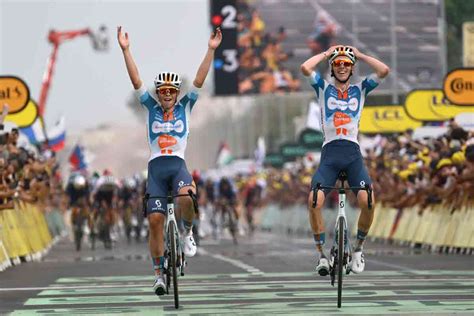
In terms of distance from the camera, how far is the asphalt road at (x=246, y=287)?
14.8 metres

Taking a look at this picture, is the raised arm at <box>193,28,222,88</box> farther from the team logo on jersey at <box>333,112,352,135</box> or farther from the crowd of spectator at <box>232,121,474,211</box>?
the crowd of spectator at <box>232,121,474,211</box>

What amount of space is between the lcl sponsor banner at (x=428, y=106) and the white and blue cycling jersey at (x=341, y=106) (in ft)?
77.4

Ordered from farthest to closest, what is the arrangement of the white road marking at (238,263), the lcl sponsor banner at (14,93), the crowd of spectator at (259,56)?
1. the crowd of spectator at (259,56)
2. the lcl sponsor banner at (14,93)
3. the white road marking at (238,263)

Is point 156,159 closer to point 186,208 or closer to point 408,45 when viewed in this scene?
point 186,208

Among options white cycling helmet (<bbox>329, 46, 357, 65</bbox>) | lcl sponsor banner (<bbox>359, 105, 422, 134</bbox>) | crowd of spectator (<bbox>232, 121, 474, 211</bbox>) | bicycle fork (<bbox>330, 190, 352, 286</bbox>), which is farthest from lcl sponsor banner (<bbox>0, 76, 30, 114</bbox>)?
bicycle fork (<bbox>330, 190, 352, 286</bbox>)

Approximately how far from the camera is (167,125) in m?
15.5

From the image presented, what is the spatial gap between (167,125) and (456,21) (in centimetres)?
7080

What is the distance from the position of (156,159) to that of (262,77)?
46919mm

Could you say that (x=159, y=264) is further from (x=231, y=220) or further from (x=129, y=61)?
(x=231, y=220)

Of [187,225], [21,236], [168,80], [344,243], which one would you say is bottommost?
[21,236]

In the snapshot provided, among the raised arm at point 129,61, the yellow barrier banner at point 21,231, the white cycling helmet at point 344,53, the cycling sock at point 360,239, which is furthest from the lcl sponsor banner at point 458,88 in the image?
the raised arm at point 129,61

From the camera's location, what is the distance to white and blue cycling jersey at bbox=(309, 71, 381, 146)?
1557 centimetres

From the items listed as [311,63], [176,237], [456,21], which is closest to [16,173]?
[311,63]

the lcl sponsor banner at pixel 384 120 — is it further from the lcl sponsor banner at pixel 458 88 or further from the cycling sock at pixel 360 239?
the cycling sock at pixel 360 239
